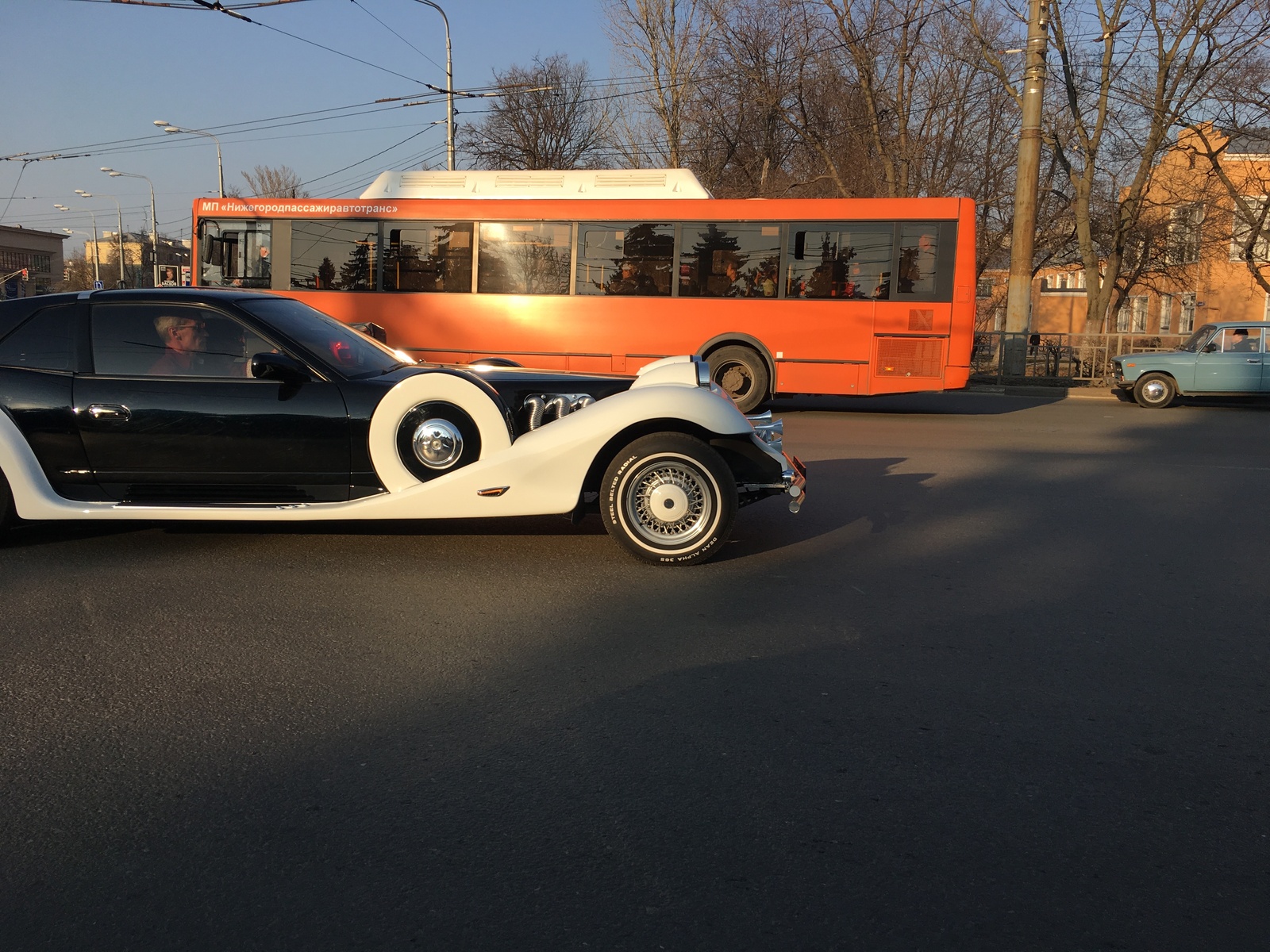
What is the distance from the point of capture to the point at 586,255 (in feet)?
52.0

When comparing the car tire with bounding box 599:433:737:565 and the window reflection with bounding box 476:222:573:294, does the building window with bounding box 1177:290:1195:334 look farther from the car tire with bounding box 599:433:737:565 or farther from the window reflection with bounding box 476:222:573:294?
the car tire with bounding box 599:433:737:565

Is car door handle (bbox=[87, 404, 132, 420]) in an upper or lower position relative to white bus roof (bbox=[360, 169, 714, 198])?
lower

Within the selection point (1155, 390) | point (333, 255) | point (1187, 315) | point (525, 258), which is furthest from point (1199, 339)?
point (1187, 315)

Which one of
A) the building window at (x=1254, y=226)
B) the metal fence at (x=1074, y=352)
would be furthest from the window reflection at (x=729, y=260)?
the building window at (x=1254, y=226)

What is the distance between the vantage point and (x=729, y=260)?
50.5ft

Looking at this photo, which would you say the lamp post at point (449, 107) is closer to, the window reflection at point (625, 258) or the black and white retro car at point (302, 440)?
the window reflection at point (625, 258)

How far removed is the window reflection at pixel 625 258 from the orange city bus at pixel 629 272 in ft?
0.08

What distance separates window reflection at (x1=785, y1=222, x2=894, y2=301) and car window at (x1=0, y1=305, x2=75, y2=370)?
10.8 m

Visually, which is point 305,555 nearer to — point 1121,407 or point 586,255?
point 586,255

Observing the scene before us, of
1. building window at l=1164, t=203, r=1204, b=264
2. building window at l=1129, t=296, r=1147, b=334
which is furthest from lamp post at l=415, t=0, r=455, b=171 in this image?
building window at l=1129, t=296, r=1147, b=334

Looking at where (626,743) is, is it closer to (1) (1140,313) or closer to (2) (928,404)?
(2) (928,404)

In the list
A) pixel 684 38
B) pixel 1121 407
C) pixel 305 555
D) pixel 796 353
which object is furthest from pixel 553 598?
pixel 684 38

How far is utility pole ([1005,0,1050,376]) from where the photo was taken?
66.7ft

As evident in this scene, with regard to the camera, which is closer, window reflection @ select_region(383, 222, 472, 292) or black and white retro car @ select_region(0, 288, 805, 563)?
black and white retro car @ select_region(0, 288, 805, 563)
